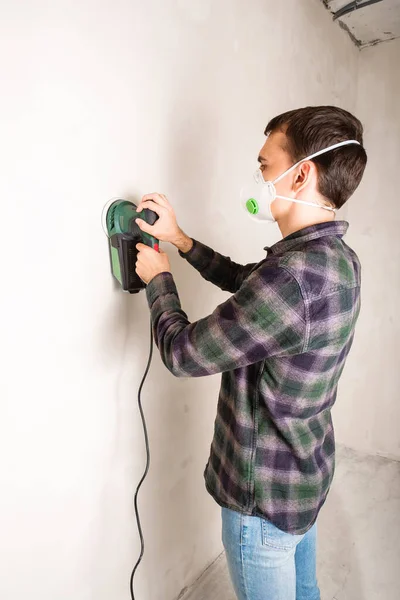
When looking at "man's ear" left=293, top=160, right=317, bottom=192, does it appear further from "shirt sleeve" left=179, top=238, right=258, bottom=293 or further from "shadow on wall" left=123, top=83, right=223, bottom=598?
"shadow on wall" left=123, top=83, right=223, bottom=598

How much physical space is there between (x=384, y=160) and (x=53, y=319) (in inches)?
78.1

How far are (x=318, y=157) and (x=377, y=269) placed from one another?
5.34 feet

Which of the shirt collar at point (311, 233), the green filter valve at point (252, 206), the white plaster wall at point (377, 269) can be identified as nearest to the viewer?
the shirt collar at point (311, 233)

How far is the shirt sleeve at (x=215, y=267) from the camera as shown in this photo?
1132mm

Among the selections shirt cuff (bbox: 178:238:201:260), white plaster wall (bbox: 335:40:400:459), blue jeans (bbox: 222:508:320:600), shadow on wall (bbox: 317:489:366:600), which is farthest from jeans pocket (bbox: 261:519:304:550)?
white plaster wall (bbox: 335:40:400:459)

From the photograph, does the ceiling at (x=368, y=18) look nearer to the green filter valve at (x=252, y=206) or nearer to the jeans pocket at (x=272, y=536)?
the green filter valve at (x=252, y=206)

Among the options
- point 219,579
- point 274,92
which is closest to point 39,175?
point 274,92

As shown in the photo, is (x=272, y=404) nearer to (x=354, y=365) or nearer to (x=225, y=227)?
(x=225, y=227)

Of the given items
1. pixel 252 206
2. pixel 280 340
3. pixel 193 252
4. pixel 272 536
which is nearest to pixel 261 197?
pixel 252 206

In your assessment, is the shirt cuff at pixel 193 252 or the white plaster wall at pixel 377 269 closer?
the shirt cuff at pixel 193 252

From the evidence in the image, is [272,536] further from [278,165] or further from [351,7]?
[351,7]

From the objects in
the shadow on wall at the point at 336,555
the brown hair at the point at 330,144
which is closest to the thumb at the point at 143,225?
the brown hair at the point at 330,144

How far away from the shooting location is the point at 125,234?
3.11ft

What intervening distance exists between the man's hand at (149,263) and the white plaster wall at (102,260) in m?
0.11
